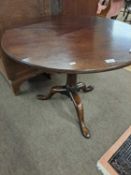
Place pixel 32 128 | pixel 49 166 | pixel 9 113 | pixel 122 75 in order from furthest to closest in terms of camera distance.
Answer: pixel 122 75, pixel 9 113, pixel 32 128, pixel 49 166

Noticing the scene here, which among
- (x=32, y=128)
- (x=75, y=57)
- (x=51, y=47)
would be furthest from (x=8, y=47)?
(x=32, y=128)

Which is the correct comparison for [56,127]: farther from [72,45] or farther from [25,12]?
[25,12]

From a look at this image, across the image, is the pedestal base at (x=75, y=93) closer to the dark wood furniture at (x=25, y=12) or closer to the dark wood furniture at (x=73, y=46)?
the dark wood furniture at (x=73, y=46)

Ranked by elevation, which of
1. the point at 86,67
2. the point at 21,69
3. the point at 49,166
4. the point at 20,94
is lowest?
the point at 49,166

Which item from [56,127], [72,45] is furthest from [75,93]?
[72,45]

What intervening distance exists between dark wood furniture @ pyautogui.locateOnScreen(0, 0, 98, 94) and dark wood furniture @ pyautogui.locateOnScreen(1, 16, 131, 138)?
0.64 ft

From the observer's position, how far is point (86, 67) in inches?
33.3

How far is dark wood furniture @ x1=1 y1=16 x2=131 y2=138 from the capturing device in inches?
34.0

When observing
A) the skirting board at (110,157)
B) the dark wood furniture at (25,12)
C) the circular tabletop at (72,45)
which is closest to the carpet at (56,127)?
the skirting board at (110,157)

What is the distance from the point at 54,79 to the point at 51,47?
96cm

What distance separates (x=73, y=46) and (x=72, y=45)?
0.6 inches

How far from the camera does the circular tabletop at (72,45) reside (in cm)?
87

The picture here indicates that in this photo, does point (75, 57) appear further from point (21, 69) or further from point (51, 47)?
point (21, 69)

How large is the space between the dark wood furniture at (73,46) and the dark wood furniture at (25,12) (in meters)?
0.19
